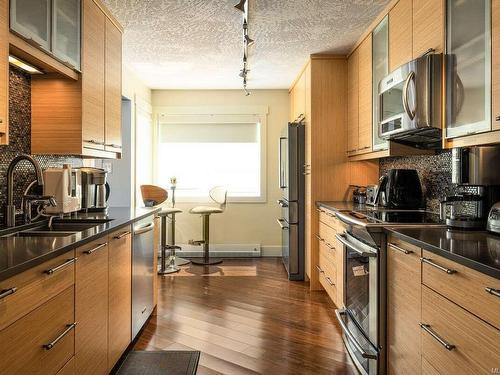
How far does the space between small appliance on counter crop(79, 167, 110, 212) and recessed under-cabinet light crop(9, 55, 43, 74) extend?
2.68 ft

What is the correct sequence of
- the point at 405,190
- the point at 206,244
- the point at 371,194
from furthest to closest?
the point at 206,244 < the point at 371,194 < the point at 405,190

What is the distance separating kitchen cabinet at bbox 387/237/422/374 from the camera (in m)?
1.77

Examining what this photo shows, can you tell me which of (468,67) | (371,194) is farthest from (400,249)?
(371,194)

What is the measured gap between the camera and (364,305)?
2.36 metres

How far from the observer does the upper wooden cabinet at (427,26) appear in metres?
2.19

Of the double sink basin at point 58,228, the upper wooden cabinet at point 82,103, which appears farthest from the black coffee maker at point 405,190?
the upper wooden cabinet at point 82,103

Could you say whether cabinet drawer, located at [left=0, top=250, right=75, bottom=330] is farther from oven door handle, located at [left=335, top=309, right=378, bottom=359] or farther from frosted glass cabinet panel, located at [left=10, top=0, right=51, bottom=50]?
oven door handle, located at [left=335, top=309, right=378, bottom=359]

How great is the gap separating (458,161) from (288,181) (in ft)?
8.38

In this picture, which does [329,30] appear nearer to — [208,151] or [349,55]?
[349,55]

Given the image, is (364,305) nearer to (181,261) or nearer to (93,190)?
(93,190)

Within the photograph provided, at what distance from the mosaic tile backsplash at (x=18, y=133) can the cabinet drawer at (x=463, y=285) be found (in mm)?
2188

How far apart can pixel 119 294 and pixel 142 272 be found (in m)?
0.54

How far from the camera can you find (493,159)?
78.1 inches

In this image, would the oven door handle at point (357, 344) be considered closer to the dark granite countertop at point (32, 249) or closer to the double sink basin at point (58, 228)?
the dark granite countertop at point (32, 249)
